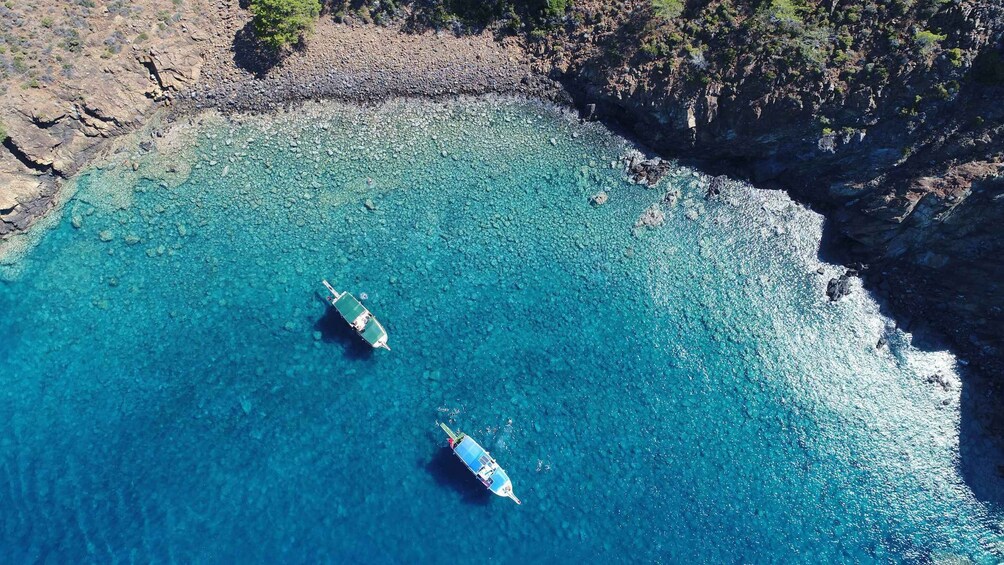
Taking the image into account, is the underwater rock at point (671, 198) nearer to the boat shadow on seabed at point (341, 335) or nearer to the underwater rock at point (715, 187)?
the underwater rock at point (715, 187)

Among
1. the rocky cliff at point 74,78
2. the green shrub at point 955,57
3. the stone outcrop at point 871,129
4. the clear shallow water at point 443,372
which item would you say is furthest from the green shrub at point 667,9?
the rocky cliff at point 74,78

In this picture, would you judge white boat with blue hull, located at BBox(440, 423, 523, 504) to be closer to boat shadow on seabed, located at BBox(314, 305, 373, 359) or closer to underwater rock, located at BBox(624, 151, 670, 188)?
boat shadow on seabed, located at BBox(314, 305, 373, 359)

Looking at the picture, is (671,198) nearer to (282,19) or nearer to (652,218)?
(652,218)

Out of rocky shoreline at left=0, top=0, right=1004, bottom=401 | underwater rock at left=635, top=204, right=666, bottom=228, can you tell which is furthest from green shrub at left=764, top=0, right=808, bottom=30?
underwater rock at left=635, top=204, right=666, bottom=228

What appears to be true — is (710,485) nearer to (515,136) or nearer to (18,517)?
(515,136)

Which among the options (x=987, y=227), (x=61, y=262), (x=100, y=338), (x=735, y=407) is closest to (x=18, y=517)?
(x=100, y=338)
